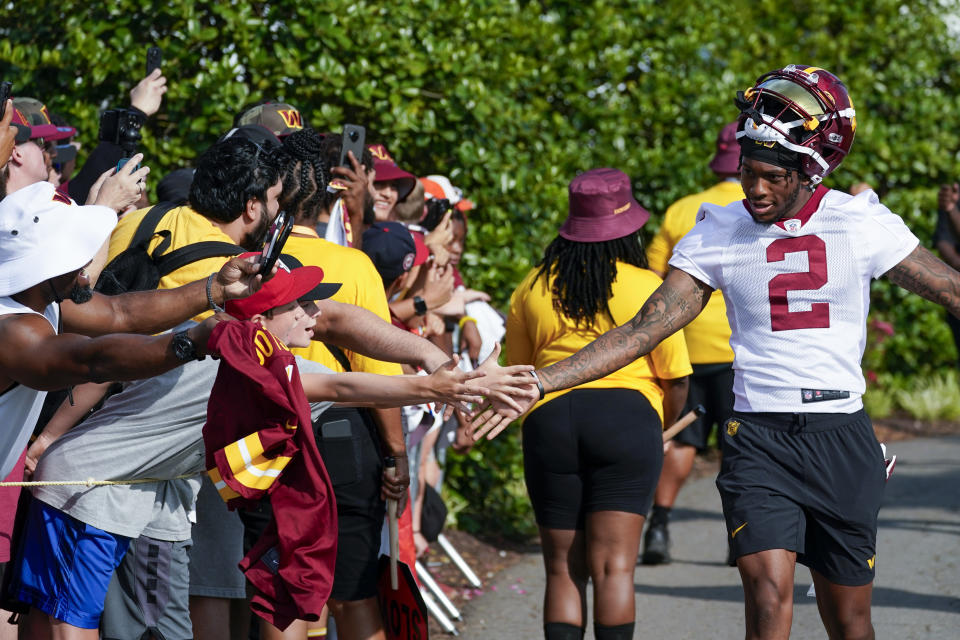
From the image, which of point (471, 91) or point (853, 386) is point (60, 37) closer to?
point (471, 91)

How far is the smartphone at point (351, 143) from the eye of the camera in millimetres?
4945

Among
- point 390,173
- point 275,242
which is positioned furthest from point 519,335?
point 275,242

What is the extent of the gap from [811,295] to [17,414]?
8.19 feet

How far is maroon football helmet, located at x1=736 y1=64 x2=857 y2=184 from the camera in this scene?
12.5ft

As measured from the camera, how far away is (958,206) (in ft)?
24.9

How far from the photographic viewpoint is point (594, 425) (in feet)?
15.3

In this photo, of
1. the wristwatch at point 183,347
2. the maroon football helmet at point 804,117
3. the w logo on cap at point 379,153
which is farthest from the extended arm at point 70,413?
the maroon football helmet at point 804,117

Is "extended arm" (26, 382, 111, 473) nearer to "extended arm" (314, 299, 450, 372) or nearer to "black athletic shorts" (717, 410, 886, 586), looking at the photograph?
"extended arm" (314, 299, 450, 372)

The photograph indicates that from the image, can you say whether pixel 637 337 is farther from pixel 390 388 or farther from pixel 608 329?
pixel 390 388

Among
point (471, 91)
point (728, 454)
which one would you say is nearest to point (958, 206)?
point (471, 91)

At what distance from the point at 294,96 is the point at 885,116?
22.8ft

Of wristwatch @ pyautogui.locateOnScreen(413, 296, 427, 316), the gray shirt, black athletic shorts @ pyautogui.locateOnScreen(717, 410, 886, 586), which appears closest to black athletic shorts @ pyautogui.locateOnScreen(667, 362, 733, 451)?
wristwatch @ pyautogui.locateOnScreen(413, 296, 427, 316)

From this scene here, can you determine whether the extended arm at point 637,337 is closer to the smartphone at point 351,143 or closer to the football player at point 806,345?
the football player at point 806,345

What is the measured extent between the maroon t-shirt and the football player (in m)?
0.84
